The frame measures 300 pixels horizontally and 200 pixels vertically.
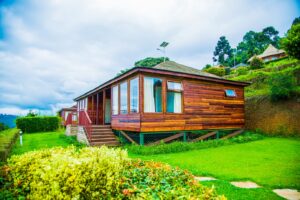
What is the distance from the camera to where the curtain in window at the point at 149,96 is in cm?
893

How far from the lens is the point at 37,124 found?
20.5 metres

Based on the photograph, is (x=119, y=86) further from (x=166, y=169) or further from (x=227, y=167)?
(x=166, y=169)

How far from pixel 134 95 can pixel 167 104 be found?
166 cm

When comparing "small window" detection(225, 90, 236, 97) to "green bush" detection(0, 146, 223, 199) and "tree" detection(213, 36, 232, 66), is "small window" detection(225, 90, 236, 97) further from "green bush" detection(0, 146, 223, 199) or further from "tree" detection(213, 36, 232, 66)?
"tree" detection(213, 36, 232, 66)

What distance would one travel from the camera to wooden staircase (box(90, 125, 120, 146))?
9508 millimetres

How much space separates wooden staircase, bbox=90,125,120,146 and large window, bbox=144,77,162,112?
2554mm

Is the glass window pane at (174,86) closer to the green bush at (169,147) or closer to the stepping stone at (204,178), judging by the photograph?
the green bush at (169,147)

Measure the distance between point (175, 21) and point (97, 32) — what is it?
17.1ft

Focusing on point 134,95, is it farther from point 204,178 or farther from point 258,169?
point 258,169

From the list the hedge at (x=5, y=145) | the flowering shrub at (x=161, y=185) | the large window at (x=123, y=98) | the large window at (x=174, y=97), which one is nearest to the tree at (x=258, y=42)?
the large window at (x=174, y=97)

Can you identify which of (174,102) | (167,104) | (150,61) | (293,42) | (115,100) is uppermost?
(150,61)

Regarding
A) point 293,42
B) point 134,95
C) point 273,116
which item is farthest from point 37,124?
point 293,42

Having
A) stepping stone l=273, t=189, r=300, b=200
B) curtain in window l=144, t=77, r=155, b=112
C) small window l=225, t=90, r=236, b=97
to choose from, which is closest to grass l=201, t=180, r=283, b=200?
stepping stone l=273, t=189, r=300, b=200

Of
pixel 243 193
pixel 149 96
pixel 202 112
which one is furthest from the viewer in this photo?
pixel 202 112
